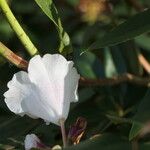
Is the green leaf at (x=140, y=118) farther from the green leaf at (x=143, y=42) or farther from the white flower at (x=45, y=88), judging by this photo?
the green leaf at (x=143, y=42)

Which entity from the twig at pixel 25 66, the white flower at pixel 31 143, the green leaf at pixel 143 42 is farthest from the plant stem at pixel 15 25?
the green leaf at pixel 143 42

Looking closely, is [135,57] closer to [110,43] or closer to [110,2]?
[110,2]

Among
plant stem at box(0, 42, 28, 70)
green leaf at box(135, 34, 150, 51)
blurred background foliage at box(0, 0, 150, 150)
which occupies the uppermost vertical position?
plant stem at box(0, 42, 28, 70)

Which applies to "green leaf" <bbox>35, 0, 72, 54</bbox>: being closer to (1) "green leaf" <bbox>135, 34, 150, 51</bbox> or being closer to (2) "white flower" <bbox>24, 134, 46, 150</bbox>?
(2) "white flower" <bbox>24, 134, 46, 150</bbox>

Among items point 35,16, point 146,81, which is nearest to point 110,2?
point 146,81

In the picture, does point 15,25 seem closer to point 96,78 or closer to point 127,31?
point 127,31

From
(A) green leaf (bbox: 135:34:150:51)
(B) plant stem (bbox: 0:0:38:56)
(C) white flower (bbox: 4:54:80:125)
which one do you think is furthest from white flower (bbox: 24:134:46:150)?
(A) green leaf (bbox: 135:34:150:51)

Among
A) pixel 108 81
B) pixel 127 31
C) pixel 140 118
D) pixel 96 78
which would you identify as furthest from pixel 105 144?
pixel 96 78
